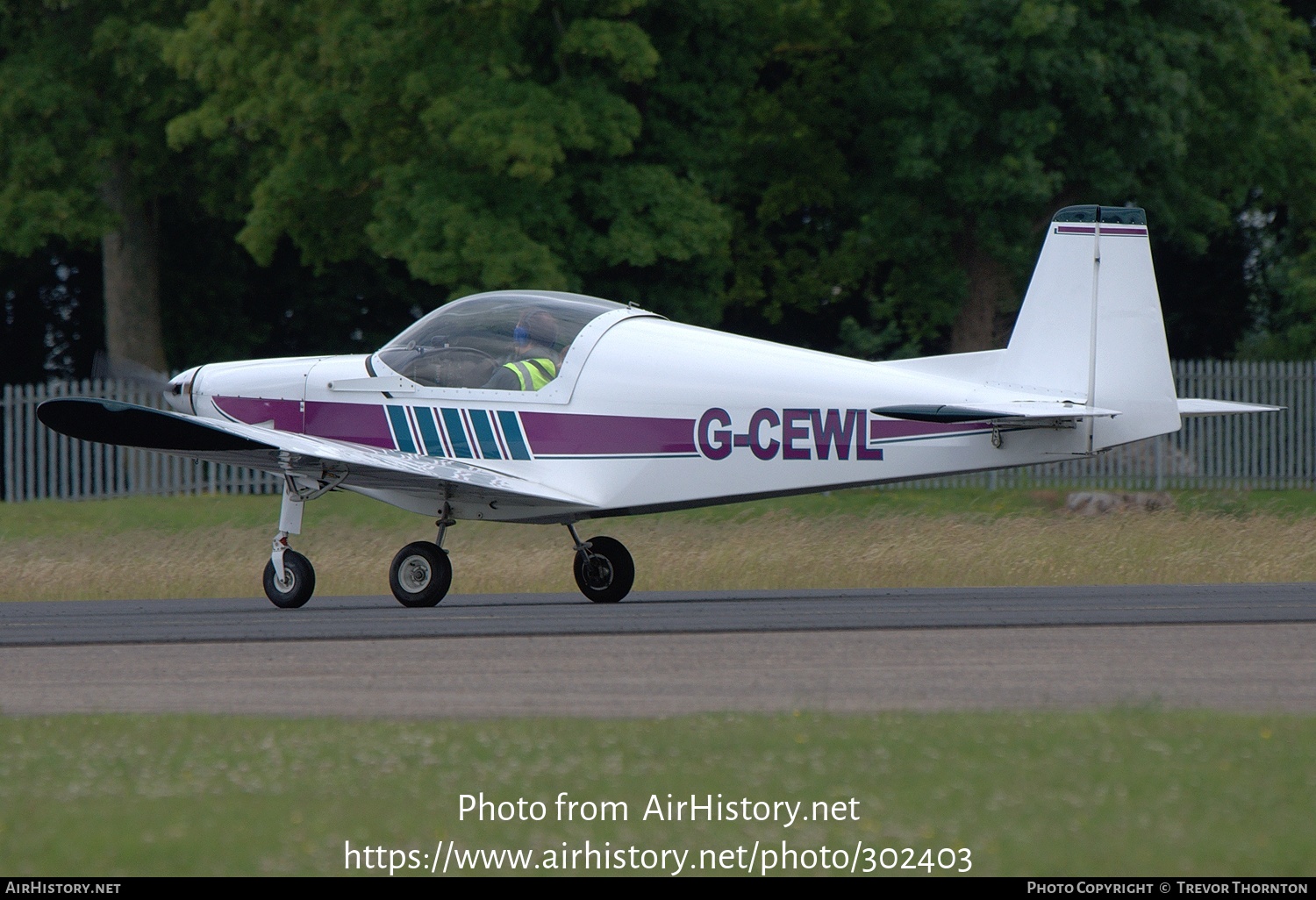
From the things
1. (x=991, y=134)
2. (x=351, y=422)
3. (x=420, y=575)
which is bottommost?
(x=420, y=575)

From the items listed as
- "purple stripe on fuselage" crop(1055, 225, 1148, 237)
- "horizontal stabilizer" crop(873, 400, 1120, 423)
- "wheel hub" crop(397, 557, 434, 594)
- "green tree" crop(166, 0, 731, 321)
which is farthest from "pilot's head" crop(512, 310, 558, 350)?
"green tree" crop(166, 0, 731, 321)

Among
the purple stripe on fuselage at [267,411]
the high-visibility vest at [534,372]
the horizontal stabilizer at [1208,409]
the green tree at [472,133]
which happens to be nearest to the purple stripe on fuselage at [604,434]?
the high-visibility vest at [534,372]

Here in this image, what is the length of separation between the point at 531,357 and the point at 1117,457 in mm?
16669

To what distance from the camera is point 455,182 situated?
2722cm

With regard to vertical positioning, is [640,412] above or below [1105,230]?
below

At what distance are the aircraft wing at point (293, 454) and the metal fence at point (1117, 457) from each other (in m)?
12.3

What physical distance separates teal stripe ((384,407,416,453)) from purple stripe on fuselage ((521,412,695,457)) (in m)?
1.03

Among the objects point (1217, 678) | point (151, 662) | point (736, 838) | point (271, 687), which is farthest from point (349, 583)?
point (736, 838)

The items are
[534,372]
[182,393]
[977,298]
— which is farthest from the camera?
[977,298]

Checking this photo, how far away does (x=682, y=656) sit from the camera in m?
10.5

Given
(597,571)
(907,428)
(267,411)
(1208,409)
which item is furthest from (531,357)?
(1208,409)

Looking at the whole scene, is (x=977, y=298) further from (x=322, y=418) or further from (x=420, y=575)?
(x=420, y=575)

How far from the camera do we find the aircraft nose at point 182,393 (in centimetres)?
1546

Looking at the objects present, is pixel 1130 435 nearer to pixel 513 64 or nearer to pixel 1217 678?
pixel 1217 678
